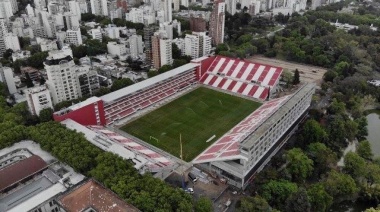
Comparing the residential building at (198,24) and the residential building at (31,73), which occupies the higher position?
the residential building at (198,24)

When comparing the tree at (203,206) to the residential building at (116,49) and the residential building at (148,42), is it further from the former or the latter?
the residential building at (116,49)

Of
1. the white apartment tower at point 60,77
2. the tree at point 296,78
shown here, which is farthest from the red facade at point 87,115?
the tree at point 296,78

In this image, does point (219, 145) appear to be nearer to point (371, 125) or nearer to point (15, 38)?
point (371, 125)

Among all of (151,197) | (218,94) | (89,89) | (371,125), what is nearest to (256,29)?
(218,94)

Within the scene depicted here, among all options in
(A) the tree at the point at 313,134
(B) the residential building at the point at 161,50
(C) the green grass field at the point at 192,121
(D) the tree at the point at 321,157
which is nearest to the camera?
(D) the tree at the point at 321,157

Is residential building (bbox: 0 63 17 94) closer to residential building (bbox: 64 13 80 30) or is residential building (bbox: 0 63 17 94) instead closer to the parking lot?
the parking lot

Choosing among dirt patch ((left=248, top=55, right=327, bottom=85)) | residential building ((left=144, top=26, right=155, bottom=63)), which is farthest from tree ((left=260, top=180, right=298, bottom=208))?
residential building ((left=144, top=26, right=155, bottom=63))
